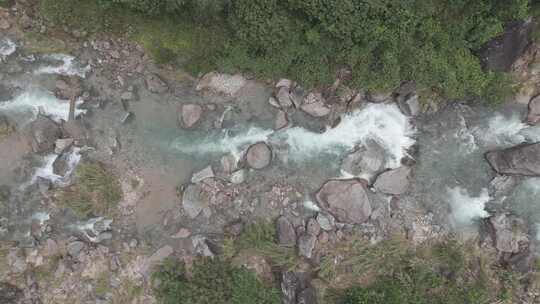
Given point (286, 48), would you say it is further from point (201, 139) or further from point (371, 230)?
point (371, 230)

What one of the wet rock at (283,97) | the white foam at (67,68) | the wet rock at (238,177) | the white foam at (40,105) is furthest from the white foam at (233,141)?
the white foam at (67,68)

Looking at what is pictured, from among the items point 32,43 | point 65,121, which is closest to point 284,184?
point 65,121

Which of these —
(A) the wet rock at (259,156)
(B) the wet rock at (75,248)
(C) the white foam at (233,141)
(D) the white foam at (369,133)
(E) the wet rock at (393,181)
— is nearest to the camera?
(B) the wet rock at (75,248)

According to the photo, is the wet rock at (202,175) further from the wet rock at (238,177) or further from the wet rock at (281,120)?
the wet rock at (281,120)

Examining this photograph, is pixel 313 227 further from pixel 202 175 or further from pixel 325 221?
pixel 202 175

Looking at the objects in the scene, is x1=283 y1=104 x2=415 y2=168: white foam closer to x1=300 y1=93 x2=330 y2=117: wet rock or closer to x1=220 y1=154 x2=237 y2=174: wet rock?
x1=300 y1=93 x2=330 y2=117: wet rock

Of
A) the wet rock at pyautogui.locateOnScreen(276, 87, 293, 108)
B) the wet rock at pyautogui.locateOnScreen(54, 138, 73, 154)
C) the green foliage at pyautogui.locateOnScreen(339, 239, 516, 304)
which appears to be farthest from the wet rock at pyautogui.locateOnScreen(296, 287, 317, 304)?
the wet rock at pyautogui.locateOnScreen(54, 138, 73, 154)
